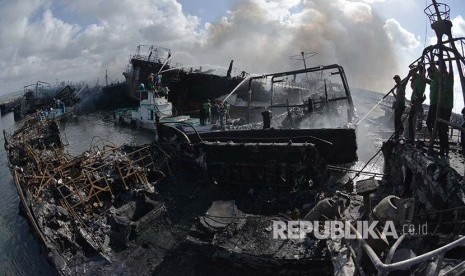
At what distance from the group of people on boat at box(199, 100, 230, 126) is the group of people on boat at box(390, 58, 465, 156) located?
1419 cm

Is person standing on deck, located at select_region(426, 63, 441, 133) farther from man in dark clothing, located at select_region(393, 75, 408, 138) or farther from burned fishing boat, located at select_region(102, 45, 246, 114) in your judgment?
burned fishing boat, located at select_region(102, 45, 246, 114)

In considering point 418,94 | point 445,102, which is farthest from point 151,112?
point 445,102

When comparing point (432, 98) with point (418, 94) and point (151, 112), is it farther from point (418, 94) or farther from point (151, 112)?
point (151, 112)

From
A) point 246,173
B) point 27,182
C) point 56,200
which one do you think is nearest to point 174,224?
point 246,173

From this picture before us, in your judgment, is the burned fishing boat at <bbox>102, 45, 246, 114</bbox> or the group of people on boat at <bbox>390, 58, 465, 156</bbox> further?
the burned fishing boat at <bbox>102, 45, 246, 114</bbox>

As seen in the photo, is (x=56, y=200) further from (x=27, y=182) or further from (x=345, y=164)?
(x=345, y=164)

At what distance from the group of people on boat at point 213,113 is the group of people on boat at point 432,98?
14.2 m

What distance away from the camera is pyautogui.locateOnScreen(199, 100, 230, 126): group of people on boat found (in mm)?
22766

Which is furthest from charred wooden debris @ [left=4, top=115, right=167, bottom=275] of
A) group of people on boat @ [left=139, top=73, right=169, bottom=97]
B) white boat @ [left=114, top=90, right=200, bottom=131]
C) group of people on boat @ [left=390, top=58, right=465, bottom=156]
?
group of people on boat @ [left=139, top=73, right=169, bottom=97]

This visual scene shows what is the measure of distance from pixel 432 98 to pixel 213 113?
18080 mm

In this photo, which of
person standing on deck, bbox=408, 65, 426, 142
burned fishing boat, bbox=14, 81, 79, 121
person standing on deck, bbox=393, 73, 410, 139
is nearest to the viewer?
person standing on deck, bbox=408, 65, 426, 142

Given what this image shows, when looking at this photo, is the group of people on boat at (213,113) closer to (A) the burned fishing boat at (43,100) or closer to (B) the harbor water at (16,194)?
(B) the harbor water at (16,194)

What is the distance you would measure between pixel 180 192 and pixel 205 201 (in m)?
1.31

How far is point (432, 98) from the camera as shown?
7.49 meters
